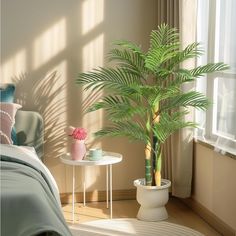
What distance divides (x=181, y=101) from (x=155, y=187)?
2.27 ft

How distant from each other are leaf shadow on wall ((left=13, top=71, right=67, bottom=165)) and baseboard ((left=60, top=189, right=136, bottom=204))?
399 mm

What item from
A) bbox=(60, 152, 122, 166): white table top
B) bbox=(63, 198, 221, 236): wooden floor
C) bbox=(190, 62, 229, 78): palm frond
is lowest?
bbox=(63, 198, 221, 236): wooden floor

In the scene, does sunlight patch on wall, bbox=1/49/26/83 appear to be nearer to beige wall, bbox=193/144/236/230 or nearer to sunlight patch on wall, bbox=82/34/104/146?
sunlight patch on wall, bbox=82/34/104/146

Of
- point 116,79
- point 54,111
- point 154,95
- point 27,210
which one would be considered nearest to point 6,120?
point 54,111

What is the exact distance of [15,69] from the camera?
12.5 ft

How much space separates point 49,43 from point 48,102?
52 cm

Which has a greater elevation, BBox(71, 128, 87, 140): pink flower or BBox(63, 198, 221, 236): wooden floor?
BBox(71, 128, 87, 140): pink flower

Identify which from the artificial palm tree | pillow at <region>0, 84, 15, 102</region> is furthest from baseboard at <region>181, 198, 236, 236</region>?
pillow at <region>0, 84, 15, 102</region>

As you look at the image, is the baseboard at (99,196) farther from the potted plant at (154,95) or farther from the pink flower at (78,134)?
the pink flower at (78,134)

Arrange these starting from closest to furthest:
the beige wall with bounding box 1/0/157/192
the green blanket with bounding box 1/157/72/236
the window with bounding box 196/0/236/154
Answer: the green blanket with bounding box 1/157/72/236 < the window with bounding box 196/0/236/154 < the beige wall with bounding box 1/0/157/192

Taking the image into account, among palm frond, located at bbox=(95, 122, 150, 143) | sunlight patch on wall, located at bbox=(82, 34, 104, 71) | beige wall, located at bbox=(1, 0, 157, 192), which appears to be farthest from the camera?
sunlight patch on wall, located at bbox=(82, 34, 104, 71)

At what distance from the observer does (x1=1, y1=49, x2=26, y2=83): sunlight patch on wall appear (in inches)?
149

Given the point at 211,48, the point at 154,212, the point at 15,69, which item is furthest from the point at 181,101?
the point at 15,69

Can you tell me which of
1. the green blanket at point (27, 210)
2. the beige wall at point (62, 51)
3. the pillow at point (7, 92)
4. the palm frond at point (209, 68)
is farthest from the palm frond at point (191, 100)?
the green blanket at point (27, 210)
